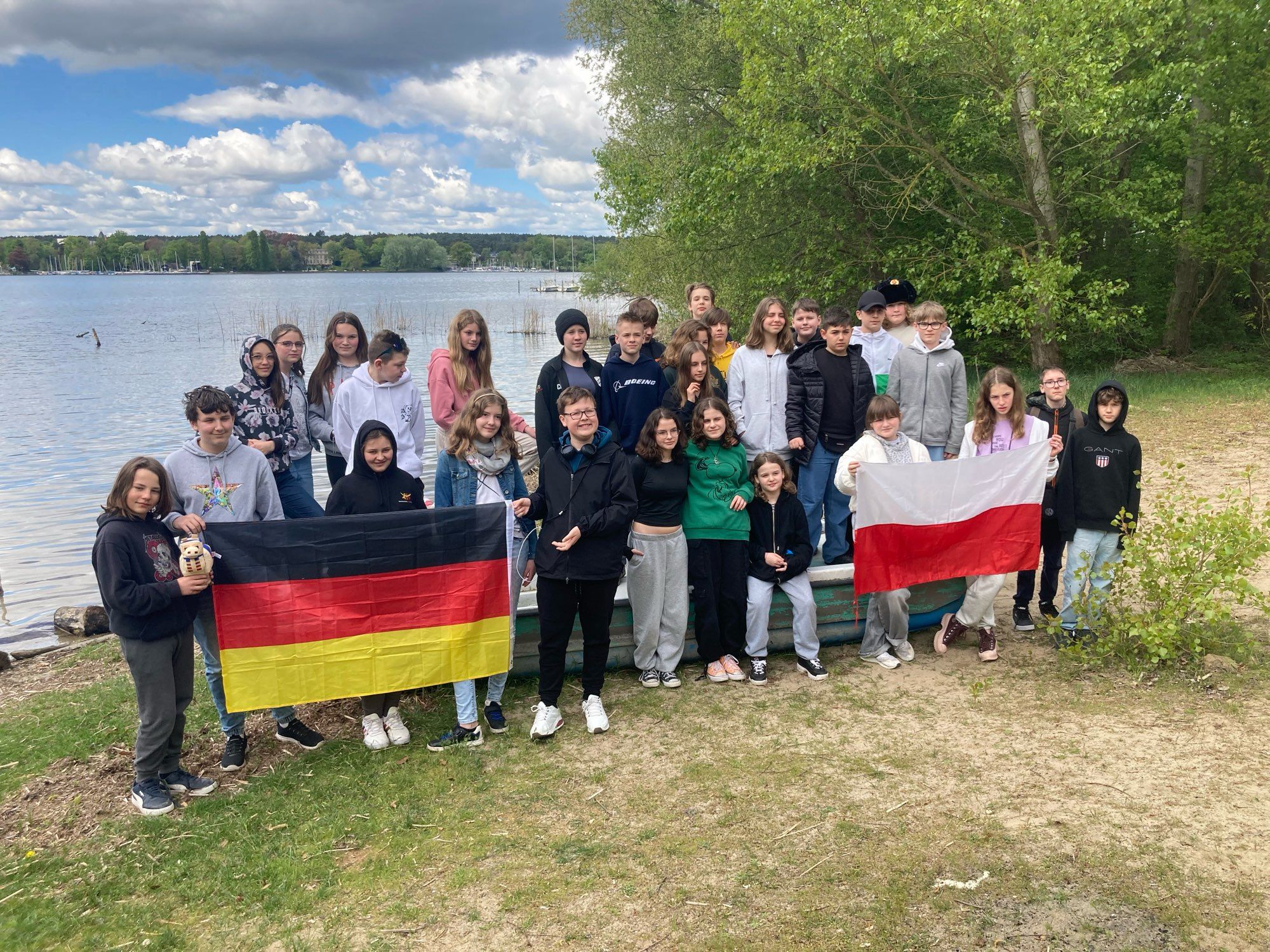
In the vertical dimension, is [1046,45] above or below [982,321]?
above

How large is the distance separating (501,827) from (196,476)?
2600 millimetres

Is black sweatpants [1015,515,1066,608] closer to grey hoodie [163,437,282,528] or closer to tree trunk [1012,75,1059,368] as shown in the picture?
grey hoodie [163,437,282,528]

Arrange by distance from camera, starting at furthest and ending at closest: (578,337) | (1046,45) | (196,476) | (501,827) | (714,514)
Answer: (1046,45) → (578,337) → (714,514) → (196,476) → (501,827)

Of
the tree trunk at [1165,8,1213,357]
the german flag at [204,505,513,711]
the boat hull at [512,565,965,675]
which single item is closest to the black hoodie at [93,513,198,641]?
the german flag at [204,505,513,711]

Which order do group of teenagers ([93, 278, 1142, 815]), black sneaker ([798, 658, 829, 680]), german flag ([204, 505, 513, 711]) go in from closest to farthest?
group of teenagers ([93, 278, 1142, 815])
german flag ([204, 505, 513, 711])
black sneaker ([798, 658, 829, 680])

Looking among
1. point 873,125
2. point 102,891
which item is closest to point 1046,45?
point 873,125

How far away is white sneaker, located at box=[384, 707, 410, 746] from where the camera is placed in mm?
5379

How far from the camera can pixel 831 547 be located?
716 centimetres

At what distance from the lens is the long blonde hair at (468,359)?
20.6ft

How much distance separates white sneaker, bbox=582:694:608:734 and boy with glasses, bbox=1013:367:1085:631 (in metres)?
3.43

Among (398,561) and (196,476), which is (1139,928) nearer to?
(398,561)

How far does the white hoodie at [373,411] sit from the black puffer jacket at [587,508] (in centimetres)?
127

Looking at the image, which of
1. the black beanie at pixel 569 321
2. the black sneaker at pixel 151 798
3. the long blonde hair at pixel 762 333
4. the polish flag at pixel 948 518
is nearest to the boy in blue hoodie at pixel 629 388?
the black beanie at pixel 569 321

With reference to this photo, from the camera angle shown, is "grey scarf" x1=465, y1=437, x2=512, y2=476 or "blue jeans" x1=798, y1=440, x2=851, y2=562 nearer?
"grey scarf" x1=465, y1=437, x2=512, y2=476
